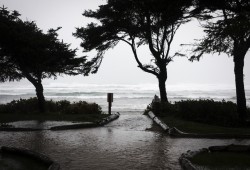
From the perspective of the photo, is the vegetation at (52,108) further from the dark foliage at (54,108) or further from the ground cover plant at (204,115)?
the ground cover plant at (204,115)

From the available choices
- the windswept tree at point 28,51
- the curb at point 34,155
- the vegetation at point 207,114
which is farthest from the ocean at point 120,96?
the curb at point 34,155

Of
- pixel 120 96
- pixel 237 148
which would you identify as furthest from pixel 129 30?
pixel 120 96

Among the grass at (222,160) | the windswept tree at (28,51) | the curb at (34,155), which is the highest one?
the windswept tree at (28,51)

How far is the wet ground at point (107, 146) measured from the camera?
7676 millimetres

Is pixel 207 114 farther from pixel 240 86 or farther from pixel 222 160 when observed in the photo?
pixel 222 160

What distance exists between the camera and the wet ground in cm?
768

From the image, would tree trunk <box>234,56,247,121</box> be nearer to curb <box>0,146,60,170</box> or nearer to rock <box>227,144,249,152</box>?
rock <box>227,144,249,152</box>

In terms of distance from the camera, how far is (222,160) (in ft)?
25.5

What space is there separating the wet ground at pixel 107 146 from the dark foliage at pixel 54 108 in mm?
8784

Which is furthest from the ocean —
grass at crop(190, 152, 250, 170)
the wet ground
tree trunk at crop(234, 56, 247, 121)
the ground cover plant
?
grass at crop(190, 152, 250, 170)

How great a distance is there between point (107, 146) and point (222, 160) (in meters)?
3.93

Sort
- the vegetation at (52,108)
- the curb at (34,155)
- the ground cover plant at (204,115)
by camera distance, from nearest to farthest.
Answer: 1. the curb at (34,155)
2. the ground cover plant at (204,115)
3. the vegetation at (52,108)

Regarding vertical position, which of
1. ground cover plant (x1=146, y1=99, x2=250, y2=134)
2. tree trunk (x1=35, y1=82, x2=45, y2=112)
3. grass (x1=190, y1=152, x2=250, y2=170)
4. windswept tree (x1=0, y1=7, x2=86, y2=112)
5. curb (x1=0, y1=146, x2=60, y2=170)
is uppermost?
windswept tree (x1=0, y1=7, x2=86, y2=112)

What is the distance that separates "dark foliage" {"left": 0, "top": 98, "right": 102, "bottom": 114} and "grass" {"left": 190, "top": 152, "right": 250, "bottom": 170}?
14905mm
